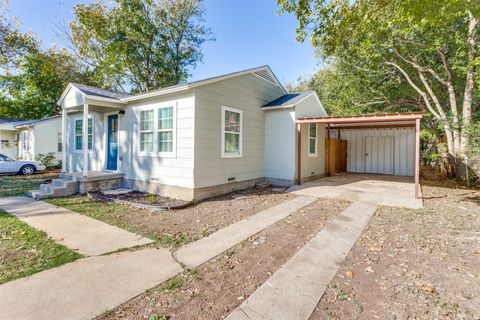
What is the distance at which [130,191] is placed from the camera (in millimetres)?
8727

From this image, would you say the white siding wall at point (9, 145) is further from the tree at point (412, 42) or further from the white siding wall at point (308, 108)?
the tree at point (412, 42)

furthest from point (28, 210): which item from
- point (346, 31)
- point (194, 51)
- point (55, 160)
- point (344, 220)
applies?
point (194, 51)

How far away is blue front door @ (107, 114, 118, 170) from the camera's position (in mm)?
9781

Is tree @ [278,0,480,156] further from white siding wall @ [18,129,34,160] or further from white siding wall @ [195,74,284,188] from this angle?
white siding wall @ [18,129,34,160]

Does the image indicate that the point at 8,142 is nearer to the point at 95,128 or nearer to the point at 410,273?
the point at 95,128

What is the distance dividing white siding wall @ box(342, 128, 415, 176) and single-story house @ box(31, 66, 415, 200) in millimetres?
4793

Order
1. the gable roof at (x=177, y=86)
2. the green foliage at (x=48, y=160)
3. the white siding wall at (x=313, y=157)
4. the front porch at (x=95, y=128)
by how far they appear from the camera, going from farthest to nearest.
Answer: the green foliage at (x=48, y=160), the white siding wall at (x=313, y=157), the front porch at (x=95, y=128), the gable roof at (x=177, y=86)

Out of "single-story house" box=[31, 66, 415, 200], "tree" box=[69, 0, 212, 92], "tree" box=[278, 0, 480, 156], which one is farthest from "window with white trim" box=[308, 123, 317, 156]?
"tree" box=[69, 0, 212, 92]

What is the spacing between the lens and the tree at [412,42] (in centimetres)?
590

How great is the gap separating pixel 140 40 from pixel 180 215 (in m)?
18.5

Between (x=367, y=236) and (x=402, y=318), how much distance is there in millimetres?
2380

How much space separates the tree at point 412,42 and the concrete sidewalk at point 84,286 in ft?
21.3

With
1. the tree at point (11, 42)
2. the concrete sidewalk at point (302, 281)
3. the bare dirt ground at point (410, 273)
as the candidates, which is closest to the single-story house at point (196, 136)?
the concrete sidewalk at point (302, 281)

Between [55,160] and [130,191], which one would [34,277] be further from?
[55,160]
